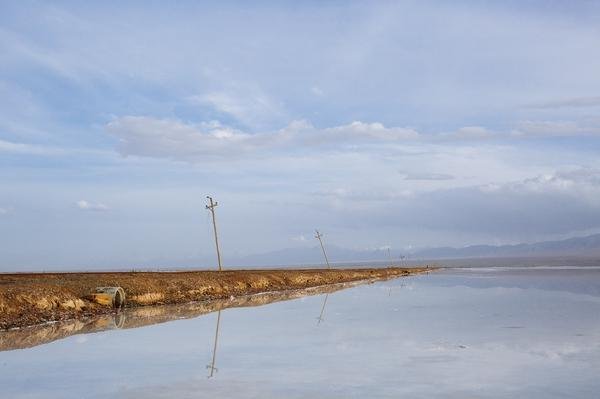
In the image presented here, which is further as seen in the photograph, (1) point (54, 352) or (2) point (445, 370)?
(1) point (54, 352)

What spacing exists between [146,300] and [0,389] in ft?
75.1

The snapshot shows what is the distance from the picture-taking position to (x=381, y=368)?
13.6 metres

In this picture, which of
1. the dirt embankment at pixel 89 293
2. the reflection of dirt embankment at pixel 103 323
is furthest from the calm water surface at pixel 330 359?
the dirt embankment at pixel 89 293

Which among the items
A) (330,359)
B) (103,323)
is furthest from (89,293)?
(330,359)

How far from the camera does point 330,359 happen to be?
14.9 metres

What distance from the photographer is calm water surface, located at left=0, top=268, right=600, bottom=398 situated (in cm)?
1173

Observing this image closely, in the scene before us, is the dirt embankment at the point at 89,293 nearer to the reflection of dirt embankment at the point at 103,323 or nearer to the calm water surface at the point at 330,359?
the reflection of dirt embankment at the point at 103,323

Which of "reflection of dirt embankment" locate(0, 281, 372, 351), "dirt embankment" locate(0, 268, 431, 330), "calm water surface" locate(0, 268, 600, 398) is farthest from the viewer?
"dirt embankment" locate(0, 268, 431, 330)

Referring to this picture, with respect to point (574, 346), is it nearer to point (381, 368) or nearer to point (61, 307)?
point (381, 368)

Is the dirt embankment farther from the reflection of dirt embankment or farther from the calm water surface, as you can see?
the calm water surface

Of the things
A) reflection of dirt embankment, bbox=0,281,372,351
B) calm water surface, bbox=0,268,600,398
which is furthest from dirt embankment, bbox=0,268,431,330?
calm water surface, bbox=0,268,600,398

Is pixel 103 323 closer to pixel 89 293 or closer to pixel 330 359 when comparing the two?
pixel 89 293

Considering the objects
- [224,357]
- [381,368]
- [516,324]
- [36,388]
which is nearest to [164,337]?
[224,357]

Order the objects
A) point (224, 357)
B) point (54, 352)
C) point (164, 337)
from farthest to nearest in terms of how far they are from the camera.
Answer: point (164, 337), point (54, 352), point (224, 357)
